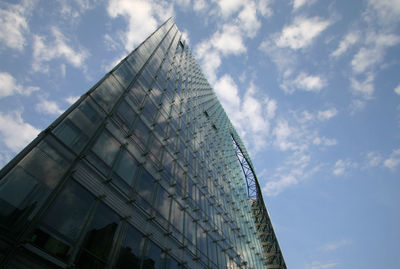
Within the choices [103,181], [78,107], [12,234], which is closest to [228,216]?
[103,181]

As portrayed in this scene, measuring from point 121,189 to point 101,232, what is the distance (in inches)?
82.4

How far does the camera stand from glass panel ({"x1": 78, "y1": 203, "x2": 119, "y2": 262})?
7.14 meters

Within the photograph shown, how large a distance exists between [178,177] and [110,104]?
6060mm

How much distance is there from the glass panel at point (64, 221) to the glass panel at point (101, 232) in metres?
0.39

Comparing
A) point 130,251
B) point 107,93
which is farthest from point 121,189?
point 107,93

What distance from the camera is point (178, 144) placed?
55.6ft

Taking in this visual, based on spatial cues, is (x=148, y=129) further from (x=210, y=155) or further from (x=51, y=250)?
(x=210, y=155)

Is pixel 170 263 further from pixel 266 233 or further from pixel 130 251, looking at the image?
pixel 266 233

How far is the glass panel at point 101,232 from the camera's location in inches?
281

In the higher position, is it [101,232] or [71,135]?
[71,135]

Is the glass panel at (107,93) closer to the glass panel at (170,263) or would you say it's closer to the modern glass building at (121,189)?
the modern glass building at (121,189)

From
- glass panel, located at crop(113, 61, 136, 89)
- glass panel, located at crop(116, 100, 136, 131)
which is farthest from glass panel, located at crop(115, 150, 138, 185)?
glass panel, located at crop(113, 61, 136, 89)

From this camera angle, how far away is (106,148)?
9727 mm

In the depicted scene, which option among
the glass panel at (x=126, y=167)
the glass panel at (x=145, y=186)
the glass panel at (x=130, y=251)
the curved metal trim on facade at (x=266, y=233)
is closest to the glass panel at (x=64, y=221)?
the glass panel at (x=130, y=251)
